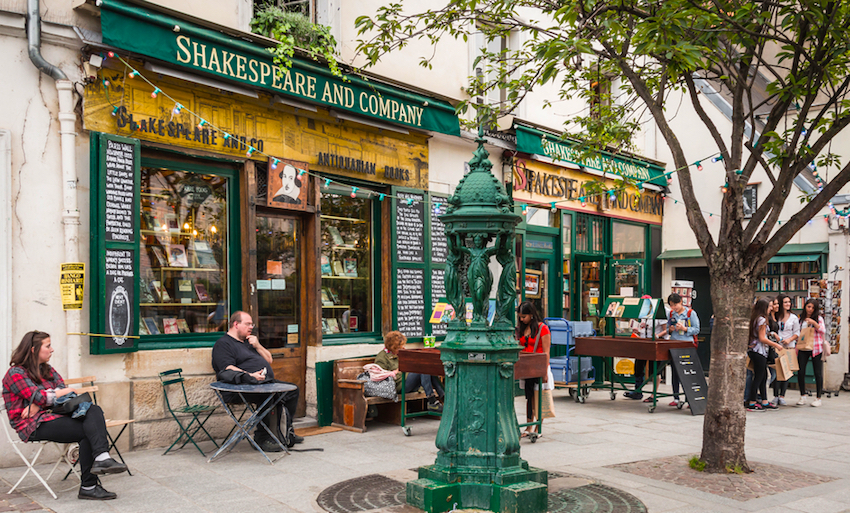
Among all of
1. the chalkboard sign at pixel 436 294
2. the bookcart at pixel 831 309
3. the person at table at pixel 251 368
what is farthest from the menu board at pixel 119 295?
the bookcart at pixel 831 309

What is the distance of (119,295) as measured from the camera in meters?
7.05

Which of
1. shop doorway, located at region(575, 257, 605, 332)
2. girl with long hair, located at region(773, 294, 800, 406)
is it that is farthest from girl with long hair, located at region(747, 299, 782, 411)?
shop doorway, located at region(575, 257, 605, 332)

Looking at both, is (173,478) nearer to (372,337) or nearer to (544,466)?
(544,466)

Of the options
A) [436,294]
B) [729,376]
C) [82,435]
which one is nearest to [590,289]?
[436,294]

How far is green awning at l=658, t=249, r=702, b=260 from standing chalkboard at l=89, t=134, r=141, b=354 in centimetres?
1144

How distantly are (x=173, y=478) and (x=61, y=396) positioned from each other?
119cm

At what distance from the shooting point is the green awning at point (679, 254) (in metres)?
15.0

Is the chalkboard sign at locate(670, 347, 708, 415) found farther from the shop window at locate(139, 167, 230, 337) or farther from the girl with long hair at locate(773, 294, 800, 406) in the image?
the shop window at locate(139, 167, 230, 337)

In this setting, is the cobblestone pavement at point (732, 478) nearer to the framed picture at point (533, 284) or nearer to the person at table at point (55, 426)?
the person at table at point (55, 426)

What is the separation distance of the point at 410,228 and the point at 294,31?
3063 mm

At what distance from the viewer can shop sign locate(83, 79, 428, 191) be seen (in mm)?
7184

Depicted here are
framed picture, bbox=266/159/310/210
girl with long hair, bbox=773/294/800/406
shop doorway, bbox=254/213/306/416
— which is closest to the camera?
framed picture, bbox=266/159/310/210

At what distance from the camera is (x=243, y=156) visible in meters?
8.27

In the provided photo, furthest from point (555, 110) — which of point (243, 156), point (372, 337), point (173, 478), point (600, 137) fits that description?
point (173, 478)
